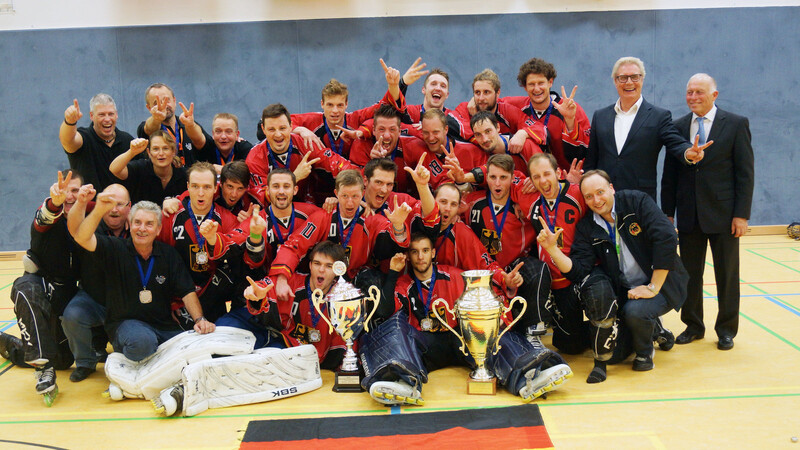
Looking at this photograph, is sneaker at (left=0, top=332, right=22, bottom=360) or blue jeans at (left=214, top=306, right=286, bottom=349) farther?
sneaker at (left=0, top=332, right=22, bottom=360)

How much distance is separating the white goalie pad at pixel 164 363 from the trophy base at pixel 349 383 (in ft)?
2.30

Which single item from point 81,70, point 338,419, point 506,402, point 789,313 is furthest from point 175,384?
point 81,70

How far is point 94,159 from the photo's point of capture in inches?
227

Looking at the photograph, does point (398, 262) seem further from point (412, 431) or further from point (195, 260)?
point (195, 260)

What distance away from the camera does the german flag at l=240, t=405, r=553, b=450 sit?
3.68 metres

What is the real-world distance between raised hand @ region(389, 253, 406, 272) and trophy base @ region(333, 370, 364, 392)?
0.84 m

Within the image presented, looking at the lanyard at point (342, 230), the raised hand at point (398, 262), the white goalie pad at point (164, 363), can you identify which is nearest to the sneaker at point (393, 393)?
the raised hand at point (398, 262)

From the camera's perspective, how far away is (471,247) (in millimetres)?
5172

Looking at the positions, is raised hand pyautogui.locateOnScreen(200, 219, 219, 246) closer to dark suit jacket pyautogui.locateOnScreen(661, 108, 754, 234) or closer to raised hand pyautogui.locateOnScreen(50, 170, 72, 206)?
raised hand pyautogui.locateOnScreen(50, 170, 72, 206)

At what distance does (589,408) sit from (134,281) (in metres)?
3.42

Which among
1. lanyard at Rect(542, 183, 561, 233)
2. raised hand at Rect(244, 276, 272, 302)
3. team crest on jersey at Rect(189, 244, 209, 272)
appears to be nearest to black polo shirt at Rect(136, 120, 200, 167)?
team crest on jersey at Rect(189, 244, 209, 272)

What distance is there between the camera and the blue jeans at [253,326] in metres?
4.99

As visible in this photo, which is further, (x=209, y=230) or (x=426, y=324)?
(x=426, y=324)

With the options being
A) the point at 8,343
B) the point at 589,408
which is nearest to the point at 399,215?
the point at 589,408
